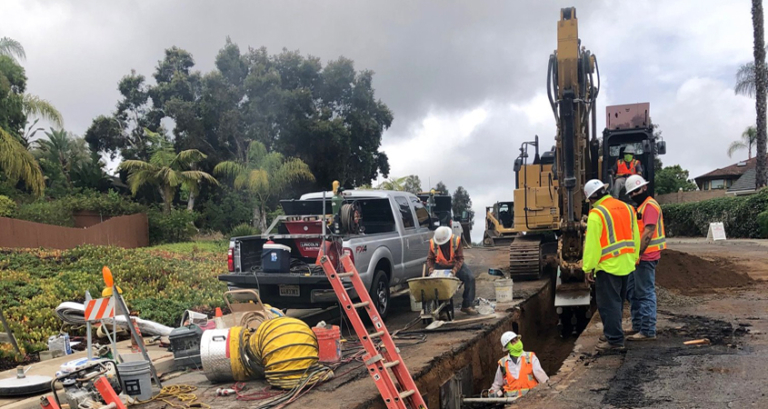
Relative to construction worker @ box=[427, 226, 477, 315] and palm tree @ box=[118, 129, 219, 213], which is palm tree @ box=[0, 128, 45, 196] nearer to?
palm tree @ box=[118, 129, 219, 213]

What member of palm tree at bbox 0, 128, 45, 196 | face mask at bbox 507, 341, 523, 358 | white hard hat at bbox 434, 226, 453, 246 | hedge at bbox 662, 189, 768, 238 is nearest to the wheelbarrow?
white hard hat at bbox 434, 226, 453, 246

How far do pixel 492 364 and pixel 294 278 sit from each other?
315 centimetres

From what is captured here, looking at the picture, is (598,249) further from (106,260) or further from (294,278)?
(106,260)

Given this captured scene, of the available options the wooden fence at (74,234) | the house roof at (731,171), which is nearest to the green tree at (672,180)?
the house roof at (731,171)

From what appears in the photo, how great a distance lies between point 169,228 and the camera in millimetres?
20281

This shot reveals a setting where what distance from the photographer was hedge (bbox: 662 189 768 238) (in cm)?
2333

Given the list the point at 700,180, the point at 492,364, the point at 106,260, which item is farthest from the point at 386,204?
the point at 700,180

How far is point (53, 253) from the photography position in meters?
12.8

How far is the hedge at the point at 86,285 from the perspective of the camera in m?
7.90

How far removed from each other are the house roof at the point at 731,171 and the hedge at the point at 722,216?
2304 cm

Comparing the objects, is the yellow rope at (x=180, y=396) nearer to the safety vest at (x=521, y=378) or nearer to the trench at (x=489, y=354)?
the trench at (x=489, y=354)

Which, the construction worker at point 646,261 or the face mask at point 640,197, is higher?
the face mask at point 640,197

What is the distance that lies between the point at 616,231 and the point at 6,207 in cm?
1843

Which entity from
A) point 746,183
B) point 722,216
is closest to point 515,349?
point 722,216
